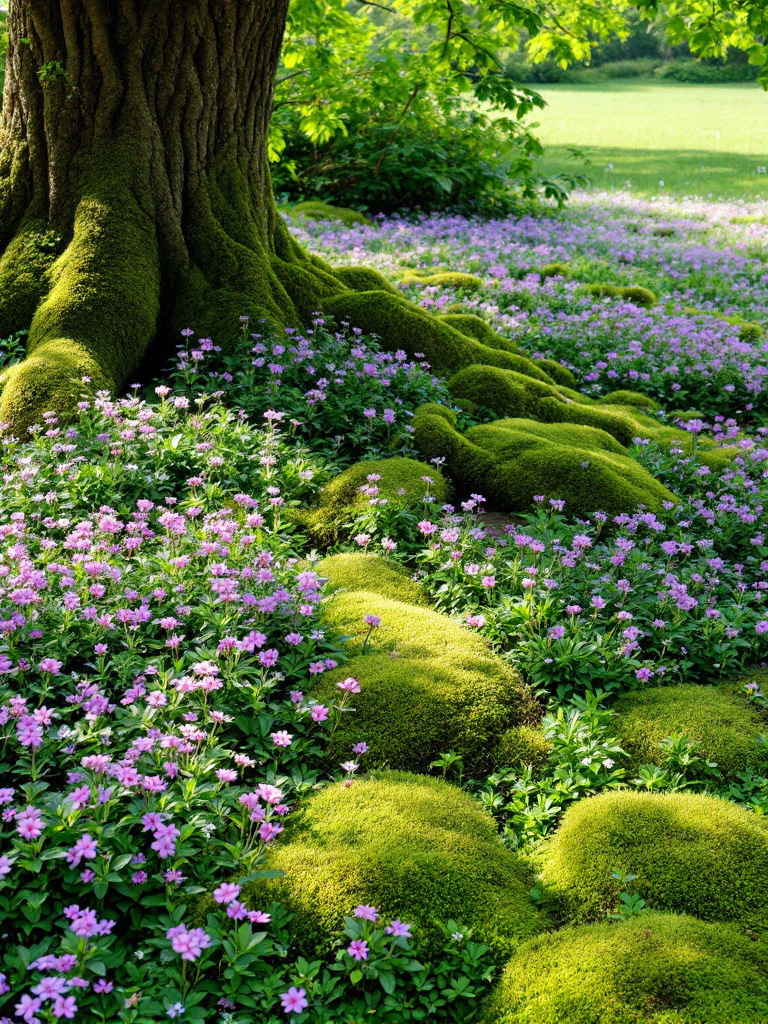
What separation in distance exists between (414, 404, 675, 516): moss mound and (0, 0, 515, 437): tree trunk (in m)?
Result: 1.68

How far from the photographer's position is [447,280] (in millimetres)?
10812

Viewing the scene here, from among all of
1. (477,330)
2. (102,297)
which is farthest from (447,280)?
(102,297)

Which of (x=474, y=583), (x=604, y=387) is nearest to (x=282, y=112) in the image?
(x=604, y=387)

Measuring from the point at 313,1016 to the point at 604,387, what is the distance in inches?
305

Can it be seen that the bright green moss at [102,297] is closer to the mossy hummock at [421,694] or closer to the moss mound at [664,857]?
the mossy hummock at [421,694]

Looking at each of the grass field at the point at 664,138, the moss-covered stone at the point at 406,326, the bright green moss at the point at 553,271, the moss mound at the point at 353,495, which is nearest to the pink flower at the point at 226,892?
the moss mound at the point at 353,495

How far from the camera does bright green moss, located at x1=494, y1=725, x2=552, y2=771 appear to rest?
360 centimetres

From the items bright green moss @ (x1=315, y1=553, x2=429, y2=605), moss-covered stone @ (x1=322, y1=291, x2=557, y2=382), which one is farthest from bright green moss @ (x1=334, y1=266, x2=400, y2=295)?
bright green moss @ (x1=315, y1=553, x2=429, y2=605)

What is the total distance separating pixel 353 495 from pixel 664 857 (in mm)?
2782

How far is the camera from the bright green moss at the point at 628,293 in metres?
11.5

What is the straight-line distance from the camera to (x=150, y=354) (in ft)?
21.0

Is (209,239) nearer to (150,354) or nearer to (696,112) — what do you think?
(150,354)

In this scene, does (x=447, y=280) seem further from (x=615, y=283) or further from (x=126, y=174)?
(x=126, y=174)

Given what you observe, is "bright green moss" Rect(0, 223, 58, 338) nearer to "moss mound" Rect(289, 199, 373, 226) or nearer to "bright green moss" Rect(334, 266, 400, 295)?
"bright green moss" Rect(334, 266, 400, 295)
